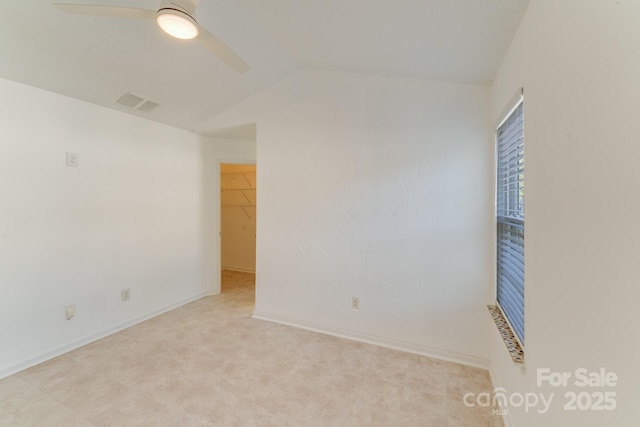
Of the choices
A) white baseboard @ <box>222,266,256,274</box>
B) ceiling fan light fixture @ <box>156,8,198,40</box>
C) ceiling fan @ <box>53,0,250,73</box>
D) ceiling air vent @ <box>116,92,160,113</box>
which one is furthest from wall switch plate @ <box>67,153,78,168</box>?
white baseboard @ <box>222,266,256,274</box>

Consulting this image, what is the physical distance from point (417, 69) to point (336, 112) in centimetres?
86

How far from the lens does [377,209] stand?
8.66 feet

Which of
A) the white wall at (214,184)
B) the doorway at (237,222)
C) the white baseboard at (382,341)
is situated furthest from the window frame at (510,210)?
the doorway at (237,222)

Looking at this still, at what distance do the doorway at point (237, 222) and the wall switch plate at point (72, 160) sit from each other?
8.72 feet

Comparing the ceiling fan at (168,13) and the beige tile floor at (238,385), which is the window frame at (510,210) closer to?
the beige tile floor at (238,385)

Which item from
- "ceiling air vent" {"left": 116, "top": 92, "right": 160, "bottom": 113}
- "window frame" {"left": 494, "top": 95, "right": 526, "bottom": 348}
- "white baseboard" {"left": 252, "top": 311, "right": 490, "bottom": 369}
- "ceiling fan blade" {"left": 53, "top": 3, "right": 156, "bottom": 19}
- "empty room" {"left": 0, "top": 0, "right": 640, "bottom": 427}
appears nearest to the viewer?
"empty room" {"left": 0, "top": 0, "right": 640, "bottom": 427}

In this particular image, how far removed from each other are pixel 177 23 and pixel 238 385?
2361mm

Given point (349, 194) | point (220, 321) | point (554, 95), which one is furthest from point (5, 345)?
point (554, 95)

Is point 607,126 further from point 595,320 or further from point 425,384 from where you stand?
point 425,384

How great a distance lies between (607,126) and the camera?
742 millimetres

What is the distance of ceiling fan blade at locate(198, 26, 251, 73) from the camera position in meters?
1.51

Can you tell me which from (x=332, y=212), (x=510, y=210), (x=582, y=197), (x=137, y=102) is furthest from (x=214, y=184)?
(x=582, y=197)

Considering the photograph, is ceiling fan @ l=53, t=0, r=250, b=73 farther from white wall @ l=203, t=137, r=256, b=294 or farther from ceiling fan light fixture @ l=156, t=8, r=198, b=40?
white wall @ l=203, t=137, r=256, b=294

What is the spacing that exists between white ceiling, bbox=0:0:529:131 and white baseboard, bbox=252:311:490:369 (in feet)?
7.68
